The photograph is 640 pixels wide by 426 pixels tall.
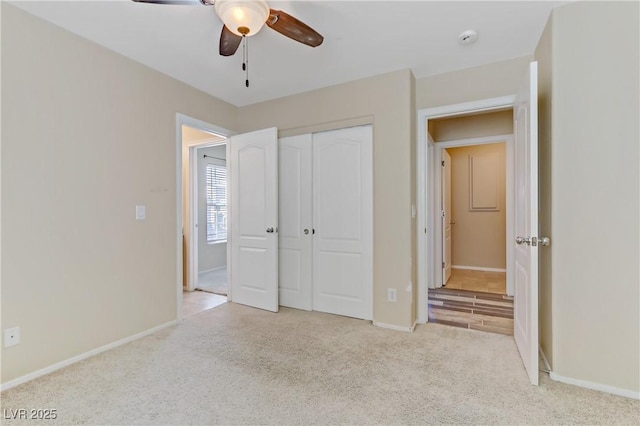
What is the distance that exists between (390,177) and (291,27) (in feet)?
5.19

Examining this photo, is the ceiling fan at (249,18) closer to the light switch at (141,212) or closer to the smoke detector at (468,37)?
the smoke detector at (468,37)

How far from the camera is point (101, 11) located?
6.66 ft

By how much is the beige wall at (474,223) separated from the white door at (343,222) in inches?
125

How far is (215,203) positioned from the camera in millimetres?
5777

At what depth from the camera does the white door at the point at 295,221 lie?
11.3 feet

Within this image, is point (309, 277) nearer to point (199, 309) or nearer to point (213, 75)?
point (199, 309)

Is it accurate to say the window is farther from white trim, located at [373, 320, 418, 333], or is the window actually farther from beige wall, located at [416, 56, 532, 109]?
beige wall, located at [416, 56, 532, 109]

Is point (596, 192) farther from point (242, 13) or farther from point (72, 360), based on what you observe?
point (72, 360)

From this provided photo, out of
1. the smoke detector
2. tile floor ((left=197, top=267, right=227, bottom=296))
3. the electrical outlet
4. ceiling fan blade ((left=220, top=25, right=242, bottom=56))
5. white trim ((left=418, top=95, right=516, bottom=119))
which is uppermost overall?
the smoke detector

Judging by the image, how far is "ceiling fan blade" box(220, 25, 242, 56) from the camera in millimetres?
1866

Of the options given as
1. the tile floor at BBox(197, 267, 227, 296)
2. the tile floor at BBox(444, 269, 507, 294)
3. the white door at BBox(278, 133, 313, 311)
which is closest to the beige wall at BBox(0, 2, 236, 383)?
the white door at BBox(278, 133, 313, 311)

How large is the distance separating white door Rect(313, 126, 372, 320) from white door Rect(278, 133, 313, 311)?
0.09 meters

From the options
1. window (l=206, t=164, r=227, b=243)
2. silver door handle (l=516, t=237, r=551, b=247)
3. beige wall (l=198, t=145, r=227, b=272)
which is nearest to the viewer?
silver door handle (l=516, t=237, r=551, b=247)

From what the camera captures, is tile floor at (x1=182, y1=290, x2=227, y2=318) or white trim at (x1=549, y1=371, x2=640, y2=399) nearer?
white trim at (x1=549, y1=371, x2=640, y2=399)
